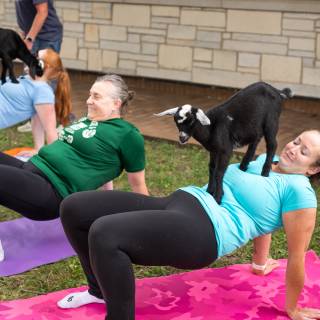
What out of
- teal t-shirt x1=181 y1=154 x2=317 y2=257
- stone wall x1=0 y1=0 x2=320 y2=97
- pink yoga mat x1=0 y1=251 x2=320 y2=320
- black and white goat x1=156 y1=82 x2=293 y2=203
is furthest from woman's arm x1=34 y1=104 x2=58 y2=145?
stone wall x1=0 y1=0 x2=320 y2=97

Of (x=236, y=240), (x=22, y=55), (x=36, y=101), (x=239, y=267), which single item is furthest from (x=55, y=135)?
(x=236, y=240)

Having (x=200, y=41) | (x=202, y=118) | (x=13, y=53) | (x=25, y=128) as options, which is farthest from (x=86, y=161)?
(x=200, y=41)

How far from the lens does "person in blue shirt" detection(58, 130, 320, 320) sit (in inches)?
94.0

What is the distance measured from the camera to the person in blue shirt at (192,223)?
239 centimetres

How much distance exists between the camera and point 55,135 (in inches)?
180

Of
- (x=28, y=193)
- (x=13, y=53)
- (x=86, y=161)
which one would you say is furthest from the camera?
(x=13, y=53)

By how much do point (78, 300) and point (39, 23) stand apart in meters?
3.75

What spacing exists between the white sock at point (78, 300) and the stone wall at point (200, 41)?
17.8ft

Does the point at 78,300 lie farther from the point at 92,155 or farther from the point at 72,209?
the point at 92,155

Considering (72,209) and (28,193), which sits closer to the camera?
(72,209)

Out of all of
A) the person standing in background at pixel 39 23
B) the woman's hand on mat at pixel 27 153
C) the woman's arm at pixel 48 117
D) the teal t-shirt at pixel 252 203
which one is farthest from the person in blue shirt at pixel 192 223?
the person standing in background at pixel 39 23

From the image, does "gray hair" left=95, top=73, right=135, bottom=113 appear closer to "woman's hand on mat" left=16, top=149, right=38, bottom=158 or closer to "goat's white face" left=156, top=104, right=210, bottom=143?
"goat's white face" left=156, top=104, right=210, bottom=143

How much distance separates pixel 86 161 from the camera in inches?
131

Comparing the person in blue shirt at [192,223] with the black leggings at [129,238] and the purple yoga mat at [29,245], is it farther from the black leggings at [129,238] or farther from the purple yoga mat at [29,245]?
the purple yoga mat at [29,245]
